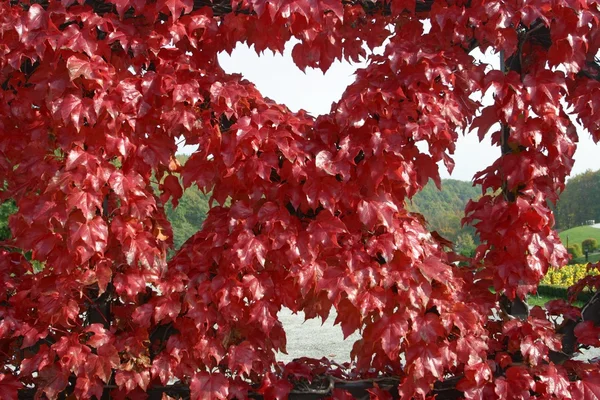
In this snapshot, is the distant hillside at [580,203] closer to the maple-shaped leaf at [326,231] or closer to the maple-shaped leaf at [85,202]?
the maple-shaped leaf at [326,231]

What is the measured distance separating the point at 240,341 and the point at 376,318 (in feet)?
1.85

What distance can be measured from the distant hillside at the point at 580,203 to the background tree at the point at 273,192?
137 ft

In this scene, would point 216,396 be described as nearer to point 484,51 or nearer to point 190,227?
point 484,51

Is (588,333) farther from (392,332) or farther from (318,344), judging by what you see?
(318,344)

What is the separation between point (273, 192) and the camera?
223 centimetres

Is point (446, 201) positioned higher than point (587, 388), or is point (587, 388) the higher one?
point (446, 201)

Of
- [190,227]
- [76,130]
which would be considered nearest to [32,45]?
[76,130]

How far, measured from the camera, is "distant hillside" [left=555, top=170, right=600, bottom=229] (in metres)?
42.2

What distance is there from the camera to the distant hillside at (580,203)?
4216cm

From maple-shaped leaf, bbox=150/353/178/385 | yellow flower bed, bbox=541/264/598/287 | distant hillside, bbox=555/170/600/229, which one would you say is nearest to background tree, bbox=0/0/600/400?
maple-shaped leaf, bbox=150/353/178/385

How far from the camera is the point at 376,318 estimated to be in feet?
7.34

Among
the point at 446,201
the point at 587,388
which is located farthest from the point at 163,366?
the point at 446,201

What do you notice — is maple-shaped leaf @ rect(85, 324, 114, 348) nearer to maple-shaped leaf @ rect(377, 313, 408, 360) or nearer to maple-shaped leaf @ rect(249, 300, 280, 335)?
maple-shaped leaf @ rect(249, 300, 280, 335)

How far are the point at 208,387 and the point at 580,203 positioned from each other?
4732 cm
